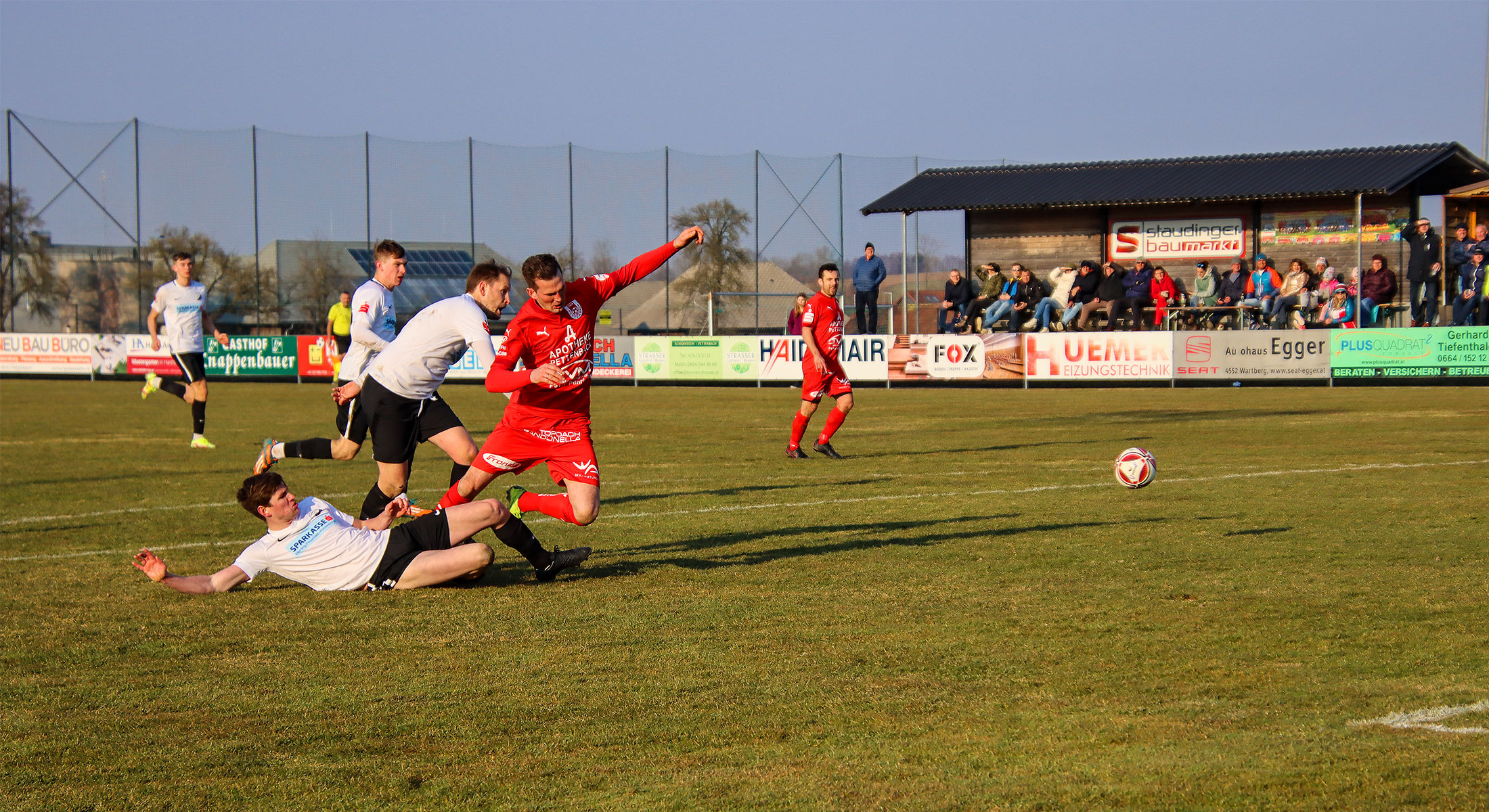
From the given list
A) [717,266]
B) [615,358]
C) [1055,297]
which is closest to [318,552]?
[615,358]

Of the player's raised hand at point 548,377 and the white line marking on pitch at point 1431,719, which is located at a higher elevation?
the player's raised hand at point 548,377

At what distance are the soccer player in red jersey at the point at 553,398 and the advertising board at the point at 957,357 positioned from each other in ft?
66.4

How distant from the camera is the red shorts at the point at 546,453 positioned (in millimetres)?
7590

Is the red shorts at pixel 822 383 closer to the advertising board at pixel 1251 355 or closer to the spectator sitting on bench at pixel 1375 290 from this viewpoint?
the advertising board at pixel 1251 355

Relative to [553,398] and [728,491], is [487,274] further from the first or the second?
[728,491]

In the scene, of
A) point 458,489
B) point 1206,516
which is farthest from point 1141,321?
point 458,489

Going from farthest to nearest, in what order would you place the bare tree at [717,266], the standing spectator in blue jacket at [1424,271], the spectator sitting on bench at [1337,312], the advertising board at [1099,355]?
1. the bare tree at [717,266]
2. the advertising board at [1099,355]
3. the spectator sitting on bench at [1337,312]
4. the standing spectator in blue jacket at [1424,271]

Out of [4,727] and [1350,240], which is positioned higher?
[1350,240]

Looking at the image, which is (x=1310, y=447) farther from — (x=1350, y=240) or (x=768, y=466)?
(x=1350, y=240)

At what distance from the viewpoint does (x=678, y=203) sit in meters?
41.3

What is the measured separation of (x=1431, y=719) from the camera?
4320 millimetres

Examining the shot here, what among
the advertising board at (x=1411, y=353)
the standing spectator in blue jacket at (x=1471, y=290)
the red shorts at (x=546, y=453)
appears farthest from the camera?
the standing spectator in blue jacket at (x=1471, y=290)

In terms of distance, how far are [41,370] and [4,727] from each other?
1441 inches

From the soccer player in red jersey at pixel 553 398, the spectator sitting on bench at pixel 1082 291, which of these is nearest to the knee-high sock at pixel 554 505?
the soccer player in red jersey at pixel 553 398
